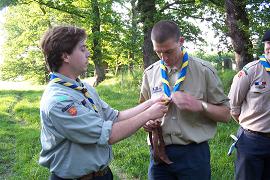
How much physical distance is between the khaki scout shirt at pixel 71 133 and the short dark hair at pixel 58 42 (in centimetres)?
13

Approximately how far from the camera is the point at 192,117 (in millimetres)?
3174

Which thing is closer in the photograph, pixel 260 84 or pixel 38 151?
pixel 260 84

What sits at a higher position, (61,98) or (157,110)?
(61,98)

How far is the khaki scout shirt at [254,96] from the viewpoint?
3.82 metres

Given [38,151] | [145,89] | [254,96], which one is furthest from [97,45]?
[145,89]

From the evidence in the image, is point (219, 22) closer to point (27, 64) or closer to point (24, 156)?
point (24, 156)

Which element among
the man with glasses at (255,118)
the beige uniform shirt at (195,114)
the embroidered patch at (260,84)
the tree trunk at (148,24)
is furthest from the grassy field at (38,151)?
the beige uniform shirt at (195,114)

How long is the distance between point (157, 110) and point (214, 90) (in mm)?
560

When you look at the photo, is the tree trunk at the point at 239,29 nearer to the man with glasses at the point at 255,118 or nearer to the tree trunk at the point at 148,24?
the tree trunk at the point at 148,24

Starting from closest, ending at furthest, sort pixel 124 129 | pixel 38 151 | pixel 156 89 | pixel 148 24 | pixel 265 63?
pixel 124 129
pixel 156 89
pixel 265 63
pixel 38 151
pixel 148 24

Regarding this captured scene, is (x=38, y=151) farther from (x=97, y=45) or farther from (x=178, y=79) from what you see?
(x=97, y=45)

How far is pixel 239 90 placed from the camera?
3971mm

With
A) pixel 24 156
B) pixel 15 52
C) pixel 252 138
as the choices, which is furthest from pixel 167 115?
Answer: pixel 15 52

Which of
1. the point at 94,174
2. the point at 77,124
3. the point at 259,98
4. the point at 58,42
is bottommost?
the point at 94,174
